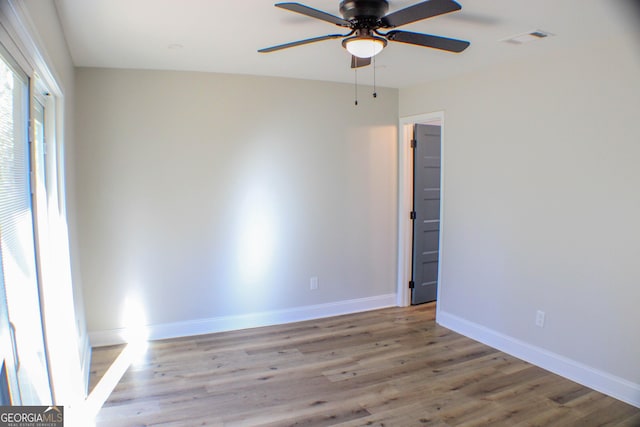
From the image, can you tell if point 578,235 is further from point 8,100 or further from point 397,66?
point 8,100

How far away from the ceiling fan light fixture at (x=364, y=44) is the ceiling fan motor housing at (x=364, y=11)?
0.07m

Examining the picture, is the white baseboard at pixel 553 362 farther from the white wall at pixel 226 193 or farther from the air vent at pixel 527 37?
the air vent at pixel 527 37

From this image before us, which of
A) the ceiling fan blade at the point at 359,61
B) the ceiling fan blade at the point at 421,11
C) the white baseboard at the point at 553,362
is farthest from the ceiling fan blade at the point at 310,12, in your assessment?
the white baseboard at the point at 553,362

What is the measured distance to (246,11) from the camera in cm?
229

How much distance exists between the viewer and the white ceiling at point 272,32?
87.7 inches

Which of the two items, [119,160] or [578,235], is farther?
[119,160]

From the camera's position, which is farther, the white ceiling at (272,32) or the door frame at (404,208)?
the door frame at (404,208)

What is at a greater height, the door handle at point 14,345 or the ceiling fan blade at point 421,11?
the ceiling fan blade at point 421,11

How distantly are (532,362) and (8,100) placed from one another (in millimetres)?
3732

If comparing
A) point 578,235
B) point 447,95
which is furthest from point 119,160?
point 578,235

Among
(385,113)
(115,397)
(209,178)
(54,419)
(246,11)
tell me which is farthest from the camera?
(385,113)

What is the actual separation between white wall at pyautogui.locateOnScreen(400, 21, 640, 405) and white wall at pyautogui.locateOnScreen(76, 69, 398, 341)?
37.1 inches

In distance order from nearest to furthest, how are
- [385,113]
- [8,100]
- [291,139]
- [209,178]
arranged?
1. [8,100]
2. [209,178]
3. [291,139]
4. [385,113]

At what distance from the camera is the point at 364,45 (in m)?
2.04
